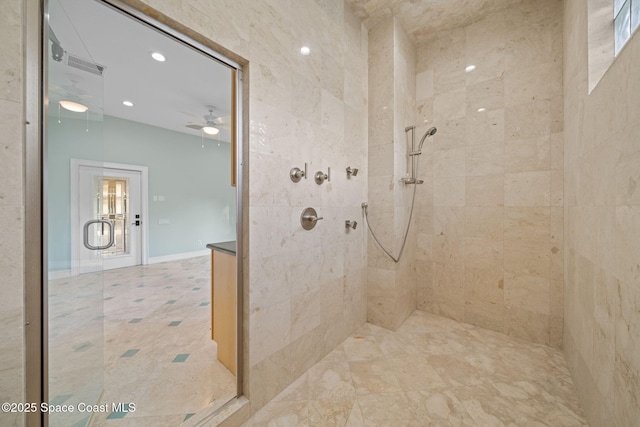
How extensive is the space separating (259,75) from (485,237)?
7.35 ft

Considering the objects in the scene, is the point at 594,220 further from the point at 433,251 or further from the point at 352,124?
the point at 352,124

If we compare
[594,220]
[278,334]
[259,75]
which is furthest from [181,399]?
[594,220]

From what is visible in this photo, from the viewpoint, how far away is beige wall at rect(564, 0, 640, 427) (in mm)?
795

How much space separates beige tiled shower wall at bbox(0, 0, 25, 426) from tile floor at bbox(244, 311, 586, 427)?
98cm

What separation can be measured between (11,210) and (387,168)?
6.85 ft

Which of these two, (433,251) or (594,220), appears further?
(433,251)

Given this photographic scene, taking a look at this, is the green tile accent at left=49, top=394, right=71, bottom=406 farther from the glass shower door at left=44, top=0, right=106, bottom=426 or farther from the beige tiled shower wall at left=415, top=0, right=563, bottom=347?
the beige tiled shower wall at left=415, top=0, right=563, bottom=347

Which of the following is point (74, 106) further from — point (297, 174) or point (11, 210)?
point (297, 174)

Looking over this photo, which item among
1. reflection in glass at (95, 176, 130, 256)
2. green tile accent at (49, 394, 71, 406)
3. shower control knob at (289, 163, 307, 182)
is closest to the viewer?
green tile accent at (49, 394, 71, 406)

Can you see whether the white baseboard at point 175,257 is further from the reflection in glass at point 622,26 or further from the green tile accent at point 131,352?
the reflection in glass at point 622,26

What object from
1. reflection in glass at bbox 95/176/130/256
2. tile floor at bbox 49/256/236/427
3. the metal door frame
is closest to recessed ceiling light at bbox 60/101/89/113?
the metal door frame

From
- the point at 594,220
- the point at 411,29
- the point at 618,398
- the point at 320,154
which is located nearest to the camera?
the point at 618,398

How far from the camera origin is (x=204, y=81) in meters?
2.90

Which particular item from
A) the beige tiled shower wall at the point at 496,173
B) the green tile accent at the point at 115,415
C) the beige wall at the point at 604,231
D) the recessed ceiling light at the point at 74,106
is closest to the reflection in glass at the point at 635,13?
the beige wall at the point at 604,231
